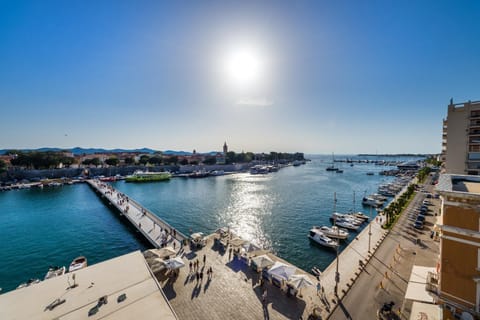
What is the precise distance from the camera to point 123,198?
146 ft

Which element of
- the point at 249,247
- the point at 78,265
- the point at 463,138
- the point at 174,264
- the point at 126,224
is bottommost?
the point at 126,224

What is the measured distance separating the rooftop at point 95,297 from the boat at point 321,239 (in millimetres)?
20246

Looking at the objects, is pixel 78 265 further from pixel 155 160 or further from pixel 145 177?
pixel 155 160

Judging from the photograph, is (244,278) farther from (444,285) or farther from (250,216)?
(250,216)

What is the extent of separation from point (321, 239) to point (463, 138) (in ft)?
88.2

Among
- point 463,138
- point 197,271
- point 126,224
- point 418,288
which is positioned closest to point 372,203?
point 463,138

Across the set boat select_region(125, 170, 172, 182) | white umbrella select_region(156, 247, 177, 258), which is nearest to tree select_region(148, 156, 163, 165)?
boat select_region(125, 170, 172, 182)

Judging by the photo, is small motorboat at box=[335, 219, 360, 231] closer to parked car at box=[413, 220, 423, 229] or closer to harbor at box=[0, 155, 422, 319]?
harbor at box=[0, 155, 422, 319]

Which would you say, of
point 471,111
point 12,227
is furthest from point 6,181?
point 471,111

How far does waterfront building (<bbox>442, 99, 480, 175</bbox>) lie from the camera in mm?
28234

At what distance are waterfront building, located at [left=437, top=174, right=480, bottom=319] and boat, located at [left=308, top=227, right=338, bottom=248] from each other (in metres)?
15.8

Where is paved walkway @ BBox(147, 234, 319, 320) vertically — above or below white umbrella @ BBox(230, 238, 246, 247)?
below

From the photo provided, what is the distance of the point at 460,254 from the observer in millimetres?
8367

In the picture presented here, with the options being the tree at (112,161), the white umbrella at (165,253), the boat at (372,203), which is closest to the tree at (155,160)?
the tree at (112,161)
